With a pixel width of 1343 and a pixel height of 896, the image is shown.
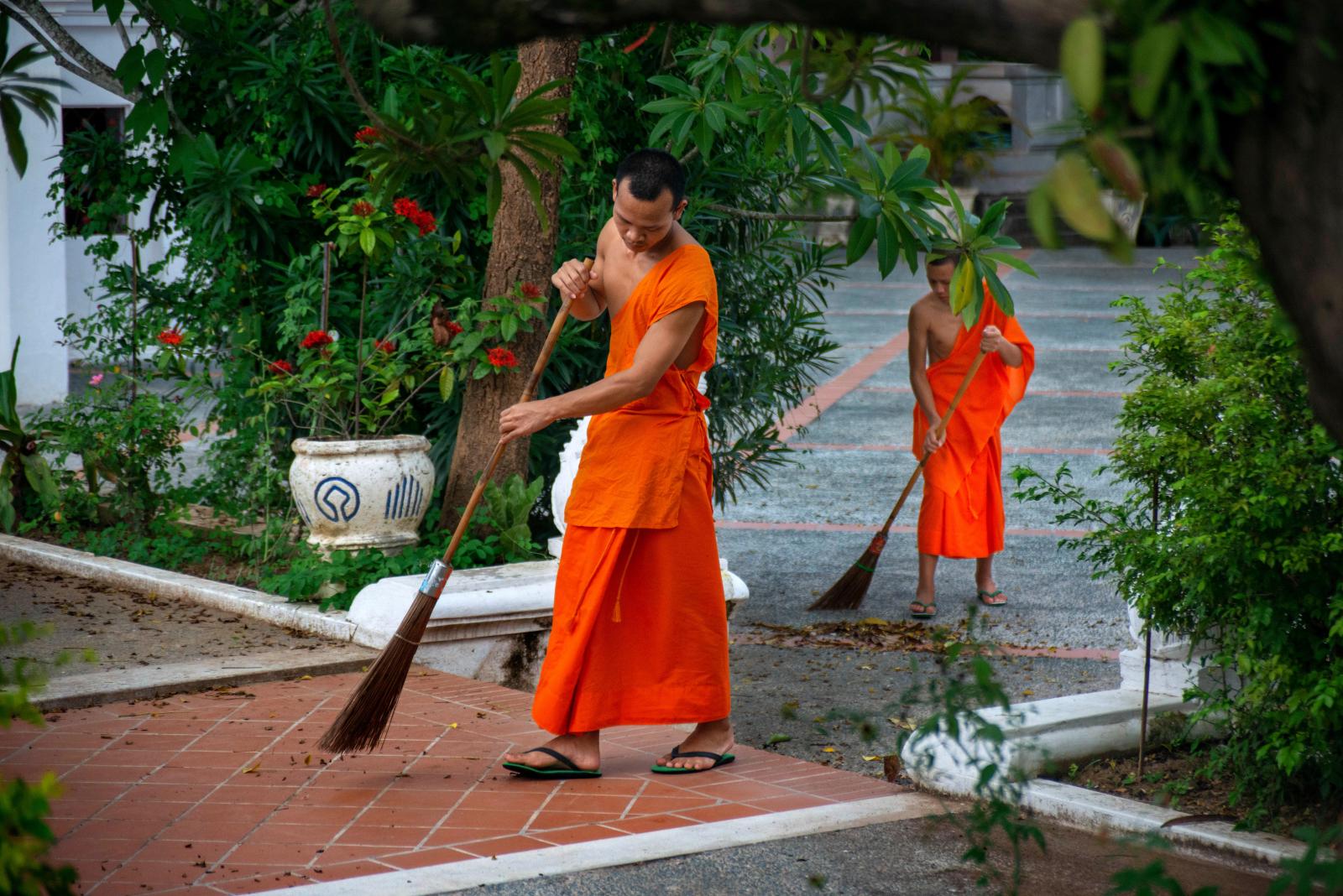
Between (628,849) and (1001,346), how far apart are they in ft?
13.9

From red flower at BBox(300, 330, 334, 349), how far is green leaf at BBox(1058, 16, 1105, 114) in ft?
18.9

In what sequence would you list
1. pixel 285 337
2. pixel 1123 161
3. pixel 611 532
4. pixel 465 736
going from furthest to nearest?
pixel 285 337
pixel 465 736
pixel 611 532
pixel 1123 161

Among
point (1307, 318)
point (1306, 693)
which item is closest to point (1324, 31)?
point (1307, 318)

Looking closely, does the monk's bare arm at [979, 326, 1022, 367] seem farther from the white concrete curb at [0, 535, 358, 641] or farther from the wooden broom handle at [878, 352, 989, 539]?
the white concrete curb at [0, 535, 358, 641]

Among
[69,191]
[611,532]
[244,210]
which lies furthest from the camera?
[69,191]

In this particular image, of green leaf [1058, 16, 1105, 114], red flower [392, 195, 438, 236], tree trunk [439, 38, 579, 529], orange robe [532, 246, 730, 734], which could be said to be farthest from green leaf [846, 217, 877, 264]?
green leaf [1058, 16, 1105, 114]

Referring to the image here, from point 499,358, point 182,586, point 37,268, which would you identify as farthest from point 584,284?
point 37,268

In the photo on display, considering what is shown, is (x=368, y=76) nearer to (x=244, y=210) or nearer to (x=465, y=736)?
(x=244, y=210)

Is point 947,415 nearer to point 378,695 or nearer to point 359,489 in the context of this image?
point 359,489

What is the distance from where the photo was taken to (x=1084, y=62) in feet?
4.52

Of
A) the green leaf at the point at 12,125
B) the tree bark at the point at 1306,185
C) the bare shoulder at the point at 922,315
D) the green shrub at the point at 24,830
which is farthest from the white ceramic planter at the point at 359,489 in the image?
the tree bark at the point at 1306,185

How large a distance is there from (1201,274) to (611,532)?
1.85m

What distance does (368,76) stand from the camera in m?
7.90

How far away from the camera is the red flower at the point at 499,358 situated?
6844 mm
